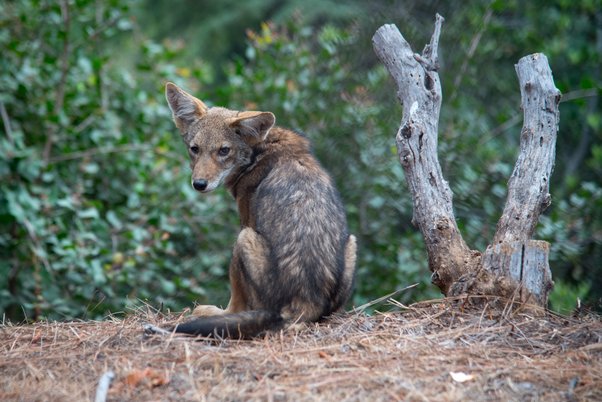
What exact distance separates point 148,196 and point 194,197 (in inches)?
20.5

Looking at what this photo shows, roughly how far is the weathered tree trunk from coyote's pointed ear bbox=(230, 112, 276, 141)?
1072mm

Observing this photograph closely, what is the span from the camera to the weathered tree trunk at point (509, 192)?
15.8 feet

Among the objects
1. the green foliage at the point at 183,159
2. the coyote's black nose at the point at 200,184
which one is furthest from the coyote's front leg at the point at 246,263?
the green foliage at the point at 183,159

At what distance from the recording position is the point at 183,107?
646cm

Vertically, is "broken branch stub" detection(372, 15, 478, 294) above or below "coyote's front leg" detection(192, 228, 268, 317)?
above

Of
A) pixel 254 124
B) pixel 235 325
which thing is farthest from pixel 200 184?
pixel 235 325

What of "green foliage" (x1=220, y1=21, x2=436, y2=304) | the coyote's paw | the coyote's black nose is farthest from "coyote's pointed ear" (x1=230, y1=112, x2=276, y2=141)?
"green foliage" (x1=220, y1=21, x2=436, y2=304)

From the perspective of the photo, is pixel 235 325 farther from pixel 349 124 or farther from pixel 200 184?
pixel 349 124

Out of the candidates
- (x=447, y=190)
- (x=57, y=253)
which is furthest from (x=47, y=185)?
(x=447, y=190)

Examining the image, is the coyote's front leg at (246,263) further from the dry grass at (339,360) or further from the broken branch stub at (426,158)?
the broken branch stub at (426,158)

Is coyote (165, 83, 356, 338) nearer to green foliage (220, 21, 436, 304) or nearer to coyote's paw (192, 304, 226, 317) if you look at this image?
coyote's paw (192, 304, 226, 317)

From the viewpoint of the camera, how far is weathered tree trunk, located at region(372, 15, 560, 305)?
4812 millimetres

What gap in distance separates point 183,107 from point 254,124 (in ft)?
2.82

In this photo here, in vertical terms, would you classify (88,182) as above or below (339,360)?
above
